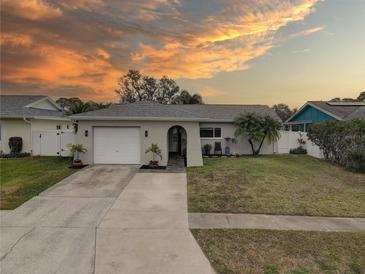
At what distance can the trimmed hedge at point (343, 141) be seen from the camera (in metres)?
14.5

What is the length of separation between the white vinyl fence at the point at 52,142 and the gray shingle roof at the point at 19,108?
1.68 metres

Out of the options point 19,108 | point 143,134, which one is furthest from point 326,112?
point 19,108

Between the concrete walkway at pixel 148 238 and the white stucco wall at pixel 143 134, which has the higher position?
the white stucco wall at pixel 143 134

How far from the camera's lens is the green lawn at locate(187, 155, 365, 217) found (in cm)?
839

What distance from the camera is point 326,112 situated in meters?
22.2

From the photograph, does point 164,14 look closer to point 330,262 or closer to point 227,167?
point 227,167

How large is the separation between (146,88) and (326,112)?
32177mm

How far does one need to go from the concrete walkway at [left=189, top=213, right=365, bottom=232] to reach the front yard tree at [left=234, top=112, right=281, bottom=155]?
1206 cm

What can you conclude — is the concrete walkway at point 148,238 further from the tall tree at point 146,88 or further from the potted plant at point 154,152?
the tall tree at point 146,88

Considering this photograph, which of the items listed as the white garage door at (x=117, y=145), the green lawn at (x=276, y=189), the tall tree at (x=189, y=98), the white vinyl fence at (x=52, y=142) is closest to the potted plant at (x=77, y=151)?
the white garage door at (x=117, y=145)

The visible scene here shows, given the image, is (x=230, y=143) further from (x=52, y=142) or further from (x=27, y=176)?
(x=27, y=176)

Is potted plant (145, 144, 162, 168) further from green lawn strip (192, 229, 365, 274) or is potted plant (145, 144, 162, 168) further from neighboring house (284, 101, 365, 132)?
neighboring house (284, 101, 365, 132)

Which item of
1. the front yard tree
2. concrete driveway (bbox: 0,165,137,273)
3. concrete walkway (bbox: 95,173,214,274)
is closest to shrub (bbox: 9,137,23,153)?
concrete driveway (bbox: 0,165,137,273)

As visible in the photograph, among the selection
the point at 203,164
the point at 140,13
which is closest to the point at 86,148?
the point at 203,164
